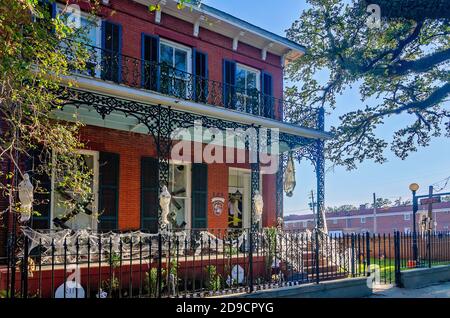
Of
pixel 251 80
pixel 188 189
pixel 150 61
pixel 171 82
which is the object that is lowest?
pixel 188 189

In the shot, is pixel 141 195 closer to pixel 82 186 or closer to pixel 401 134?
pixel 82 186

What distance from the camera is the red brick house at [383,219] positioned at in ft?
156

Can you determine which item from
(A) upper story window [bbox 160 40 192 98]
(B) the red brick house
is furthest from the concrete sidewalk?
(B) the red brick house

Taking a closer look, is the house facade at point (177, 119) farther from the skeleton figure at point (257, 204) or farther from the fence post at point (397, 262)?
the fence post at point (397, 262)

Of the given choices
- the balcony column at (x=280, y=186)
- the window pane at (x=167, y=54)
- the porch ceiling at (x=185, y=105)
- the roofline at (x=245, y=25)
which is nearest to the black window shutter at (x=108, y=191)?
the porch ceiling at (x=185, y=105)

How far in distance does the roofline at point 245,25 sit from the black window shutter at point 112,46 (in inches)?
86.3

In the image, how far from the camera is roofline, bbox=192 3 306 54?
Answer: 1278cm

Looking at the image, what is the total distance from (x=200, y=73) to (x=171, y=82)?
1.73 meters

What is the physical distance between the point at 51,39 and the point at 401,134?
15204 millimetres

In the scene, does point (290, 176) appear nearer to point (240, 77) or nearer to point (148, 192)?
point (240, 77)

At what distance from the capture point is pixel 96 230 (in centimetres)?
1130

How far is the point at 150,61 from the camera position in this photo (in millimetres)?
11008

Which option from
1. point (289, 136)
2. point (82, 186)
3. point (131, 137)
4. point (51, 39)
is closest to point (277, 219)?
point (289, 136)

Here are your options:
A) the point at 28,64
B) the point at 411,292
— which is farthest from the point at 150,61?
the point at 411,292
